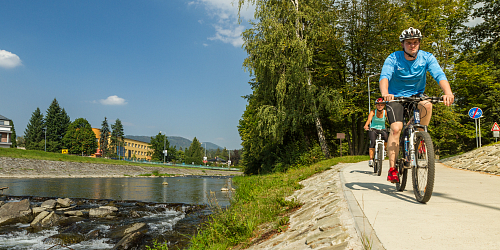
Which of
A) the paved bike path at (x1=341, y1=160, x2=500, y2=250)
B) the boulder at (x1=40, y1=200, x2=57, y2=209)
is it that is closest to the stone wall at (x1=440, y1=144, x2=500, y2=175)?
the paved bike path at (x1=341, y1=160, x2=500, y2=250)

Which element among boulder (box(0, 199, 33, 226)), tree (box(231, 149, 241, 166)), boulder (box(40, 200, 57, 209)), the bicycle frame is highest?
the bicycle frame

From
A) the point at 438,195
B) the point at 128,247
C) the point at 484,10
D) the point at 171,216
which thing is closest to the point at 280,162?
the point at 171,216

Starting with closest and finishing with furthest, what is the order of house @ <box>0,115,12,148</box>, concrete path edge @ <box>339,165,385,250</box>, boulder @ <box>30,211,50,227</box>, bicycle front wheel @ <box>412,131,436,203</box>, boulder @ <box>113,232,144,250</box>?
concrete path edge @ <box>339,165,385,250</box> → bicycle front wheel @ <box>412,131,436,203</box> → boulder @ <box>113,232,144,250</box> → boulder @ <box>30,211,50,227</box> → house @ <box>0,115,12,148</box>

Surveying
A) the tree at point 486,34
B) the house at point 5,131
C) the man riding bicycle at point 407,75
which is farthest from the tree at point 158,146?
the man riding bicycle at point 407,75

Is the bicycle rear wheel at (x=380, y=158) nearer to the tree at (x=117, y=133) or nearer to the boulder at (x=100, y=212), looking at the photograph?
the boulder at (x=100, y=212)

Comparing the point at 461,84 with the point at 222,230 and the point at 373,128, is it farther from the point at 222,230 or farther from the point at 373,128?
the point at 222,230

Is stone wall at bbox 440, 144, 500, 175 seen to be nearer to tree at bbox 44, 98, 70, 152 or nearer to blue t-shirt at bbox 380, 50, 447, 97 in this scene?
blue t-shirt at bbox 380, 50, 447, 97

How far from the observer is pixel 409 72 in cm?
414

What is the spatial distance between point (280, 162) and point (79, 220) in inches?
475

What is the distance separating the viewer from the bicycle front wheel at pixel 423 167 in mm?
3539

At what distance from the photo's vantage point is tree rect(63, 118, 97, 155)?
80.2 m

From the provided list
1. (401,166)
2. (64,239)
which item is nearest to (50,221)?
(64,239)

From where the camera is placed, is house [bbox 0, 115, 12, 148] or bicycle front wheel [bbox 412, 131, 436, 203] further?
house [bbox 0, 115, 12, 148]

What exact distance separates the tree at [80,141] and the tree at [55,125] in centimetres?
415
